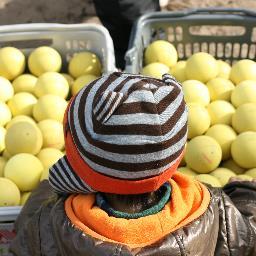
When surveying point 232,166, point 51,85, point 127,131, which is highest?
point 127,131

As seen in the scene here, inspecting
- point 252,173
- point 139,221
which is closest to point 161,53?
point 252,173

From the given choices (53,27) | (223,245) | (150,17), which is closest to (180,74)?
(150,17)

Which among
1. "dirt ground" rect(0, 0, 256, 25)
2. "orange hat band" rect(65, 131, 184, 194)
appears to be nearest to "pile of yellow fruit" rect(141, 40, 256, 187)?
"orange hat band" rect(65, 131, 184, 194)

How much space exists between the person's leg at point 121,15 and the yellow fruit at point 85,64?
75 centimetres

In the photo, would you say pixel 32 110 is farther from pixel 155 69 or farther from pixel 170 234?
pixel 170 234

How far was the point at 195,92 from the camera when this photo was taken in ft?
8.18

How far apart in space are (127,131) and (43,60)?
5.39 ft

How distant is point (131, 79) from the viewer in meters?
1.21

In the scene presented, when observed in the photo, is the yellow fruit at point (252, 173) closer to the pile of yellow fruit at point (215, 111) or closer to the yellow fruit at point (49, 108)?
the pile of yellow fruit at point (215, 111)

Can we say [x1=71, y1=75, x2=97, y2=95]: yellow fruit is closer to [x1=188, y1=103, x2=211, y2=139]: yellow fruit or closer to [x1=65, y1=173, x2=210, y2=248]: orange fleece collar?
[x1=188, y1=103, x2=211, y2=139]: yellow fruit

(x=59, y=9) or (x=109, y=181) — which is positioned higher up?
(x=109, y=181)

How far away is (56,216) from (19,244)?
10.4 inches

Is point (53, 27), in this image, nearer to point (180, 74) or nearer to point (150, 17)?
point (150, 17)

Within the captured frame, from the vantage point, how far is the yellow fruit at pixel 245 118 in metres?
2.33
